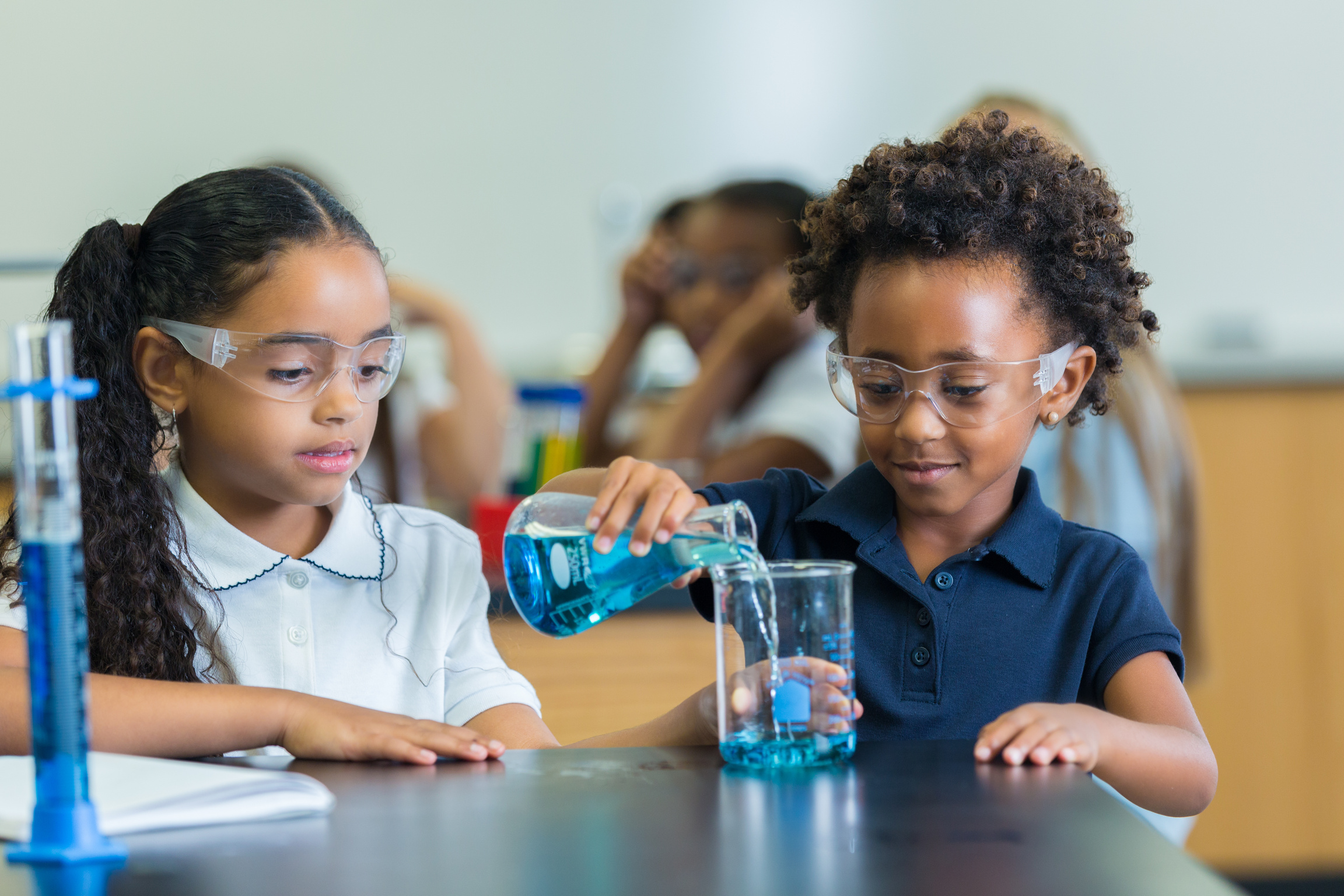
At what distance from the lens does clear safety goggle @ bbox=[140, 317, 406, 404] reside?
1066 millimetres

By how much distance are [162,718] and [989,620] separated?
2.06 ft

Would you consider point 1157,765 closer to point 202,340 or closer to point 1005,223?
point 1005,223

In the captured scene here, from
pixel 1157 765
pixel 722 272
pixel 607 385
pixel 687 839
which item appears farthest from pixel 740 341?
pixel 687 839

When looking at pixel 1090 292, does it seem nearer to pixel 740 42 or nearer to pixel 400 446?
pixel 400 446

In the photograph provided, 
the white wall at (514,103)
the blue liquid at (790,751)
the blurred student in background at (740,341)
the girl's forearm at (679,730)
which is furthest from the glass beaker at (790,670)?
the white wall at (514,103)

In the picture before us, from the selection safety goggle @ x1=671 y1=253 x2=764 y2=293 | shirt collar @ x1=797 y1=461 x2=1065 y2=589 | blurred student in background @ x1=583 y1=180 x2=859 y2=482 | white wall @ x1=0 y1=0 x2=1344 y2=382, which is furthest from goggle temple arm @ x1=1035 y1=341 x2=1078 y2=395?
white wall @ x1=0 y1=0 x2=1344 y2=382

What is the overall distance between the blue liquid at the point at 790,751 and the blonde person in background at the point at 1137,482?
3.42ft

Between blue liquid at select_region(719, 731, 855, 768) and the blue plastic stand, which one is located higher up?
the blue plastic stand

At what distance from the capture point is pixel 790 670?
808mm

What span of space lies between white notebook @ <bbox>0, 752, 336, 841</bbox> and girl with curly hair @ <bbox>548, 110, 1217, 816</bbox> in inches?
13.7

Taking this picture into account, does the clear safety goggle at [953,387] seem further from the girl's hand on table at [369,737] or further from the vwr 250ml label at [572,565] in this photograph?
the girl's hand on table at [369,737]

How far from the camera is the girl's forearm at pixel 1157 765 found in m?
0.86

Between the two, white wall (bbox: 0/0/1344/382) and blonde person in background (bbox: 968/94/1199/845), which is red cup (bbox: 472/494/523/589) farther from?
white wall (bbox: 0/0/1344/382)

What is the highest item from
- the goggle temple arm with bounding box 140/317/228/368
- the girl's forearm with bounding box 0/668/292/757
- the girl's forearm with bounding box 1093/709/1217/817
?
the goggle temple arm with bounding box 140/317/228/368
